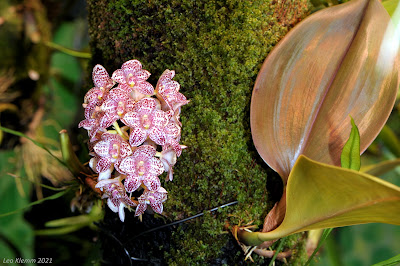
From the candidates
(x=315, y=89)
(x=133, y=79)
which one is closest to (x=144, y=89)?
(x=133, y=79)

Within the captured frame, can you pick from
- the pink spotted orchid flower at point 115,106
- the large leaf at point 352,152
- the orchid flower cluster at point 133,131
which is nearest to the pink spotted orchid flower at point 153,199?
the orchid flower cluster at point 133,131

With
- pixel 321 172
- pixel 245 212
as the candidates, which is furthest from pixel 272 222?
pixel 321 172

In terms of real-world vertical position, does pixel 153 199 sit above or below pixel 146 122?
below

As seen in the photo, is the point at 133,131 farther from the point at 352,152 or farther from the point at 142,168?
the point at 352,152

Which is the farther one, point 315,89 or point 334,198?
point 315,89

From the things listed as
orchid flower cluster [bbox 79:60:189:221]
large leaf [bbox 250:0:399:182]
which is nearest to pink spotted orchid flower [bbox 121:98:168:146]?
orchid flower cluster [bbox 79:60:189:221]
